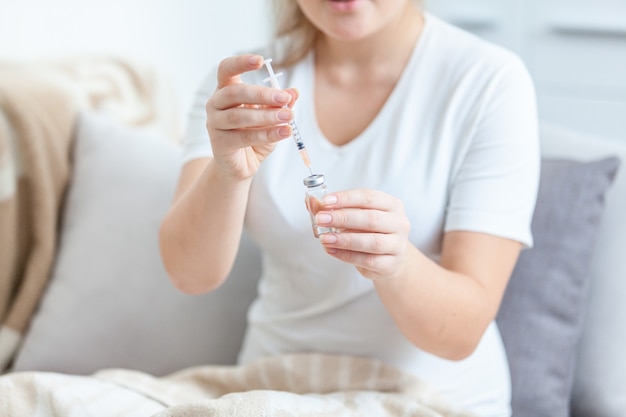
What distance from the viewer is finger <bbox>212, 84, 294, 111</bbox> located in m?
0.85

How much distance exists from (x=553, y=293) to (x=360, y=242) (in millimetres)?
545

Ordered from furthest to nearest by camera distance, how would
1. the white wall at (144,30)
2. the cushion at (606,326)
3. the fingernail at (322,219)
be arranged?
the white wall at (144,30)
the cushion at (606,326)
the fingernail at (322,219)

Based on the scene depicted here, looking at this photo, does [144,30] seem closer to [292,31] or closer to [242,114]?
[292,31]

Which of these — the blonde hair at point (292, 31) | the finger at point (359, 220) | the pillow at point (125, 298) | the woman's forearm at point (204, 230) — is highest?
the blonde hair at point (292, 31)

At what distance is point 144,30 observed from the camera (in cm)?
249

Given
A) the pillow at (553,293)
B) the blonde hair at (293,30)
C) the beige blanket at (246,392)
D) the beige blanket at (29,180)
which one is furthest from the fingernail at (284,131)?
the beige blanket at (29,180)

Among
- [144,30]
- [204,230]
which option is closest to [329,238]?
[204,230]

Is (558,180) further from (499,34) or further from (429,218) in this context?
(499,34)

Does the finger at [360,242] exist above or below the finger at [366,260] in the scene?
above

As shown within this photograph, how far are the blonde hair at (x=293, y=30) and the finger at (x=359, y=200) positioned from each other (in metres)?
0.45

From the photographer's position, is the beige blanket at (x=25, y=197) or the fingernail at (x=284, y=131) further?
the beige blanket at (x=25, y=197)

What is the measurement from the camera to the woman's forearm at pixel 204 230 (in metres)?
1.04

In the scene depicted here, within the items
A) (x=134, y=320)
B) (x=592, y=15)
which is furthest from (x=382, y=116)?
(x=592, y=15)

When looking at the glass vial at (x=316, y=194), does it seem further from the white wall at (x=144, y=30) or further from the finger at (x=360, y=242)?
the white wall at (x=144, y=30)
